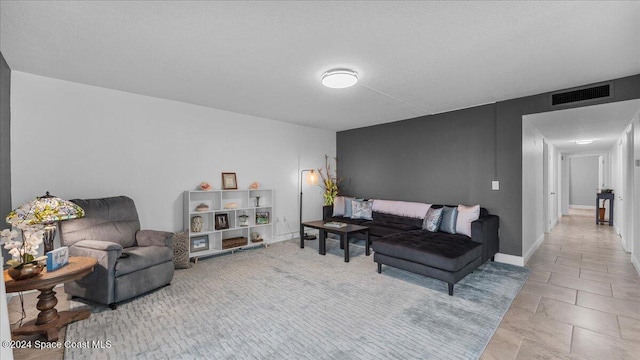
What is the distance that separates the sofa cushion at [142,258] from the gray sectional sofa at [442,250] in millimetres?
2602

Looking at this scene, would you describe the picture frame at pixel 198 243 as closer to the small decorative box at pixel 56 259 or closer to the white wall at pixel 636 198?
the small decorative box at pixel 56 259

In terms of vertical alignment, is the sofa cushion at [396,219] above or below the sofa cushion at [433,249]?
above

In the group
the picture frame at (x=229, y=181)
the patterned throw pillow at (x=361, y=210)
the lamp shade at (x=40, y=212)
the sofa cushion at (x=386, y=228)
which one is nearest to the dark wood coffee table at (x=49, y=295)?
the lamp shade at (x=40, y=212)

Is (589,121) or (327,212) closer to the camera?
(589,121)

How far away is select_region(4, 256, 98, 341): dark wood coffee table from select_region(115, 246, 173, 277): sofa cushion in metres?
0.25

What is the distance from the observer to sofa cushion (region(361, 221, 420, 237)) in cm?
461

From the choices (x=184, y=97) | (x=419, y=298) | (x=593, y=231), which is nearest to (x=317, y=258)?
(x=419, y=298)

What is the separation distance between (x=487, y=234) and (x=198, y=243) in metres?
4.36

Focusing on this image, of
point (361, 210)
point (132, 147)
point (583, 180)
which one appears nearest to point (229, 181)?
point (132, 147)

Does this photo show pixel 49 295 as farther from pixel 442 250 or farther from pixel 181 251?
pixel 442 250

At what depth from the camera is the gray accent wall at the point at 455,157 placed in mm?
4020

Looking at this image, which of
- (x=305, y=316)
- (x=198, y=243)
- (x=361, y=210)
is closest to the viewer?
(x=305, y=316)

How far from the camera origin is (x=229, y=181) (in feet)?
15.9

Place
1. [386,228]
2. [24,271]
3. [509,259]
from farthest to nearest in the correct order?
[386,228]
[509,259]
[24,271]
